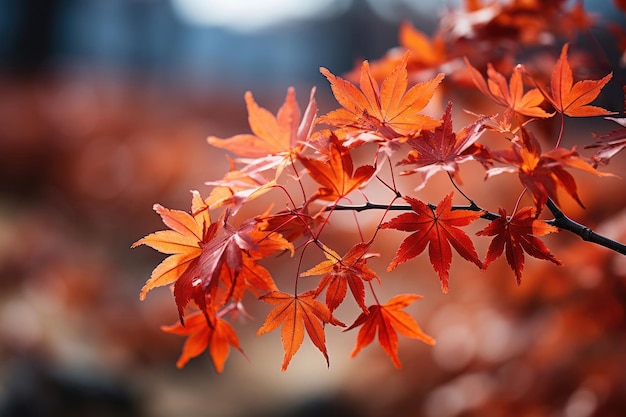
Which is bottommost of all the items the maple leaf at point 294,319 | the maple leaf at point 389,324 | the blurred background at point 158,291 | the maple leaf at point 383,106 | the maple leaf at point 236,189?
the blurred background at point 158,291

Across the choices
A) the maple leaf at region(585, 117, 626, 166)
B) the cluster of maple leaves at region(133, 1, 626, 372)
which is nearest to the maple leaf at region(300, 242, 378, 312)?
the cluster of maple leaves at region(133, 1, 626, 372)

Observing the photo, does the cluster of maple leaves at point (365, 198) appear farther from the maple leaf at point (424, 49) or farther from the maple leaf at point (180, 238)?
the maple leaf at point (424, 49)

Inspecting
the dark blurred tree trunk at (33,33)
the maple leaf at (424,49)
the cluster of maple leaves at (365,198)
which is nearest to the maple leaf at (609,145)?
the cluster of maple leaves at (365,198)

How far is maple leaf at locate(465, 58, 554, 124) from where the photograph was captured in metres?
0.55

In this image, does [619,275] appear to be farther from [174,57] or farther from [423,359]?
[174,57]

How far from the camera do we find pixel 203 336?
0.66m

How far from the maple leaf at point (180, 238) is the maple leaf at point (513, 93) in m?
0.30

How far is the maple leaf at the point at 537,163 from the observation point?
1.55 ft

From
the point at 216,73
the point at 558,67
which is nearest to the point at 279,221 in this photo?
the point at 558,67

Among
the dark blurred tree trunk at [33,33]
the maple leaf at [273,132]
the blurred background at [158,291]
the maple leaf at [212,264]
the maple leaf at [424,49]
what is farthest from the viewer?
the dark blurred tree trunk at [33,33]

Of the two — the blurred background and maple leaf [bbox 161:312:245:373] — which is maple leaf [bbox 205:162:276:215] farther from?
the blurred background

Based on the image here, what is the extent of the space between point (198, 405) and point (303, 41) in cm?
535

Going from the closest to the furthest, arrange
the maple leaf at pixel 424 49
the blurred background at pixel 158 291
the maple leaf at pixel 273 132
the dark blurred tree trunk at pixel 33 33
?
the maple leaf at pixel 273 132 → the maple leaf at pixel 424 49 → the blurred background at pixel 158 291 → the dark blurred tree trunk at pixel 33 33

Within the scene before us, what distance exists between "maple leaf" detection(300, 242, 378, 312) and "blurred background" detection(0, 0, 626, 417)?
2.11 feet
